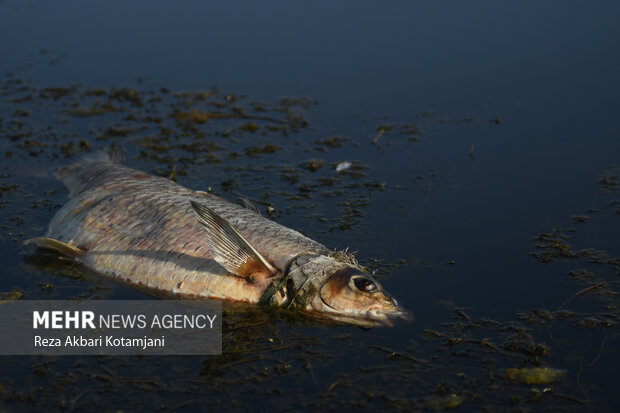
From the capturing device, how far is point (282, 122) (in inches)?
410

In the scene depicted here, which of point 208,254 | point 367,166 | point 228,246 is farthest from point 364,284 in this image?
point 367,166

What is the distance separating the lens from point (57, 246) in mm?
6227

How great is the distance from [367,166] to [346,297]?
12.0ft

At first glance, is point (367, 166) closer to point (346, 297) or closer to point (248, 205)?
point (248, 205)

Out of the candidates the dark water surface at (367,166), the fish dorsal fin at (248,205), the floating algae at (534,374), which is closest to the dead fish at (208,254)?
the dark water surface at (367,166)

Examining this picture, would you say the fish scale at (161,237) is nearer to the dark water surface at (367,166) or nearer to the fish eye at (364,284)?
the dark water surface at (367,166)

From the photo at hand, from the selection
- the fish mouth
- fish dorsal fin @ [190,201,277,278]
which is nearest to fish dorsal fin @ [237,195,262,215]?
fish dorsal fin @ [190,201,277,278]

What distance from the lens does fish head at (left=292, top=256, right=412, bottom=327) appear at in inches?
209

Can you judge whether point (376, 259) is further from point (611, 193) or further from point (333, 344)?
point (611, 193)

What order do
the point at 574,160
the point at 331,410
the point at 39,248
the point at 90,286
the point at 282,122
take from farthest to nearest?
the point at 282,122, the point at 574,160, the point at 39,248, the point at 90,286, the point at 331,410

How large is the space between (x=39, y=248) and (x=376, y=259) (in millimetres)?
3347

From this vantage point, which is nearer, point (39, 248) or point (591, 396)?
point (591, 396)

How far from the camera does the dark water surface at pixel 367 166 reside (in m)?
4.62

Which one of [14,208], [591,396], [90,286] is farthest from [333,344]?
[14,208]
